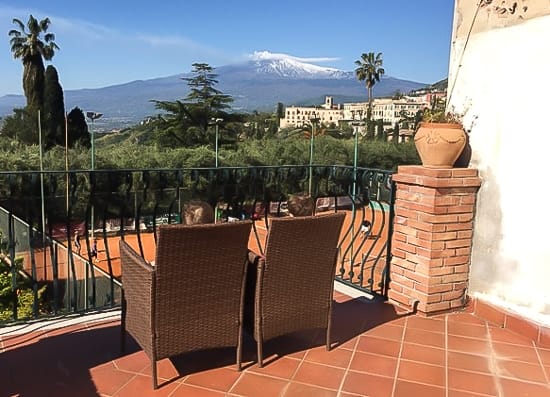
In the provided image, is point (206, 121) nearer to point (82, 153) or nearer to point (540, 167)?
point (82, 153)

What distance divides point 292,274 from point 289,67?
182883mm

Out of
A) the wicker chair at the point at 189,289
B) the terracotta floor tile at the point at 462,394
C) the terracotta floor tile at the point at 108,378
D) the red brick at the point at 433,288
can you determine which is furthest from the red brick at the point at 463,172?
the terracotta floor tile at the point at 108,378

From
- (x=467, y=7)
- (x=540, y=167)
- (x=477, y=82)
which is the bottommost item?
(x=540, y=167)

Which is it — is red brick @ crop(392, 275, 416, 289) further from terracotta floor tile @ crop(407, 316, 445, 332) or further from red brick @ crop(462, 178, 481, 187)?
red brick @ crop(462, 178, 481, 187)

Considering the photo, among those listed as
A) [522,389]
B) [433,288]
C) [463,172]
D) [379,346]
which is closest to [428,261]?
[433,288]

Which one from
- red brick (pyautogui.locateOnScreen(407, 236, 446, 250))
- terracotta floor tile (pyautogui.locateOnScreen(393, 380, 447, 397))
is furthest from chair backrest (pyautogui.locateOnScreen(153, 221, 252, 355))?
red brick (pyautogui.locateOnScreen(407, 236, 446, 250))

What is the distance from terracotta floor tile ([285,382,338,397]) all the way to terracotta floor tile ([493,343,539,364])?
104 cm

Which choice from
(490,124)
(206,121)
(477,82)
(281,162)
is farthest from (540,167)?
(206,121)

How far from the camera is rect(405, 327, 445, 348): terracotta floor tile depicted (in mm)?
2586

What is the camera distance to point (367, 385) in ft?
6.93

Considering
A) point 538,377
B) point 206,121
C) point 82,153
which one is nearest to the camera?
point 538,377

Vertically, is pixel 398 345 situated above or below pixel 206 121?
below

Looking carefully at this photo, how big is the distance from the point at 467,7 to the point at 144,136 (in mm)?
27899

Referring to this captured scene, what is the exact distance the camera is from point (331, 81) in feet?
495
